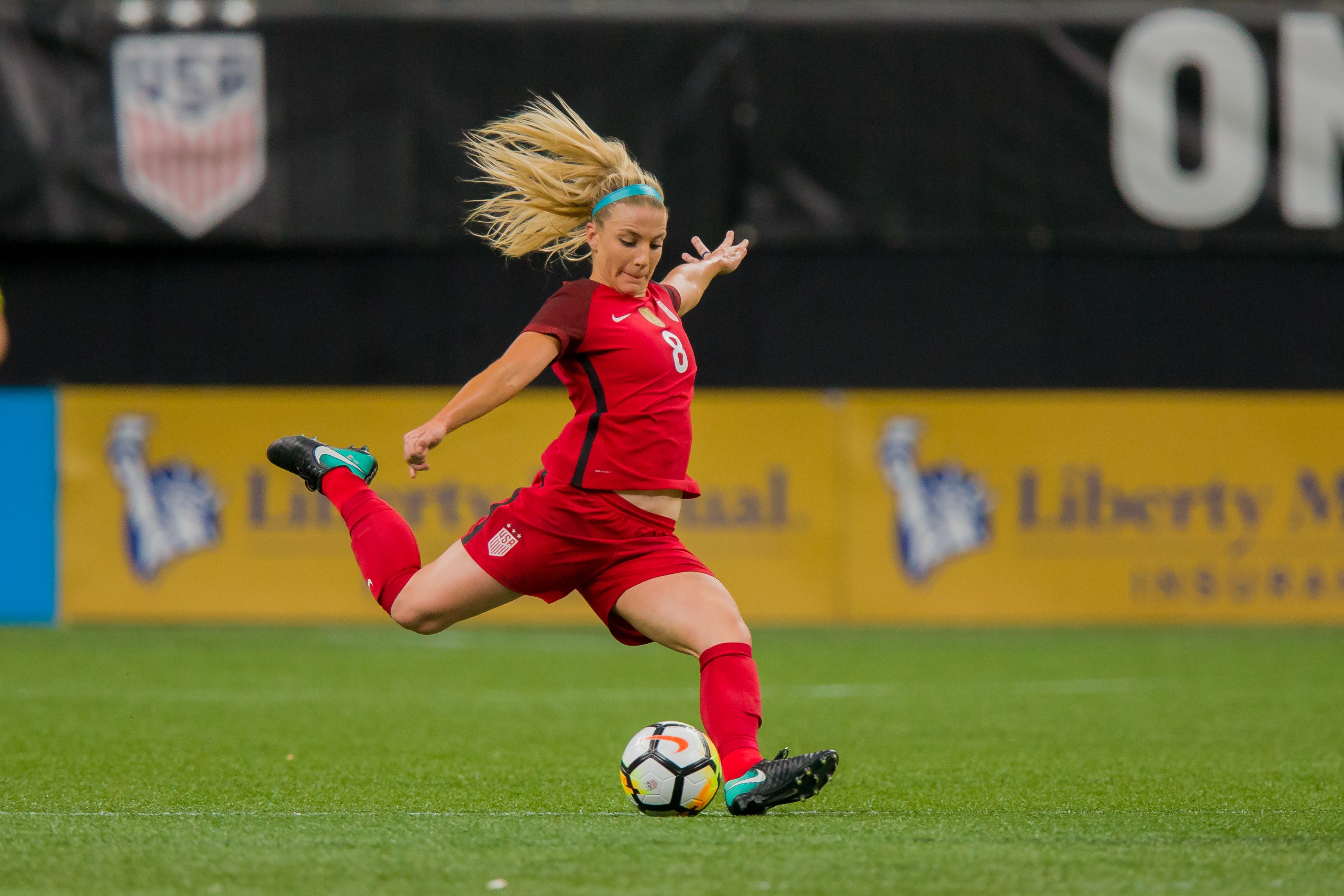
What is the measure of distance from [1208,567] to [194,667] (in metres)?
6.24

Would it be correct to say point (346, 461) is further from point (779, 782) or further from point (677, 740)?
point (779, 782)

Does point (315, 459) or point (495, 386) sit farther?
point (315, 459)

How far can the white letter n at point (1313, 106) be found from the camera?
12836mm

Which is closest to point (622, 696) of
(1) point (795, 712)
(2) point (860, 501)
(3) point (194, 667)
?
(1) point (795, 712)

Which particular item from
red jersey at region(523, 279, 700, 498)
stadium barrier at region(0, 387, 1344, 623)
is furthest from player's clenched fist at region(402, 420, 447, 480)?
stadium barrier at region(0, 387, 1344, 623)

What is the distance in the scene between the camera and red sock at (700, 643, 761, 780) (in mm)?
4602

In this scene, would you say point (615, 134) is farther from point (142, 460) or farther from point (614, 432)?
point (614, 432)

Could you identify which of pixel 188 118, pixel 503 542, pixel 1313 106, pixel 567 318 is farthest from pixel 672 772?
pixel 1313 106

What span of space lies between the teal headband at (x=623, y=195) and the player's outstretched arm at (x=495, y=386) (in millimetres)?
476

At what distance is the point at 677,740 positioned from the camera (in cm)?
468

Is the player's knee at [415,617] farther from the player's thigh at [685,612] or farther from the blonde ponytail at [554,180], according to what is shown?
the blonde ponytail at [554,180]

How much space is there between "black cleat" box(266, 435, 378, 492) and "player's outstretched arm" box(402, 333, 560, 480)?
650mm

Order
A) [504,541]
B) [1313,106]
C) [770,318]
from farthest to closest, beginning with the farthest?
[770,318]
[1313,106]
[504,541]

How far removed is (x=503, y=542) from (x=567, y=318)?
2.12ft
